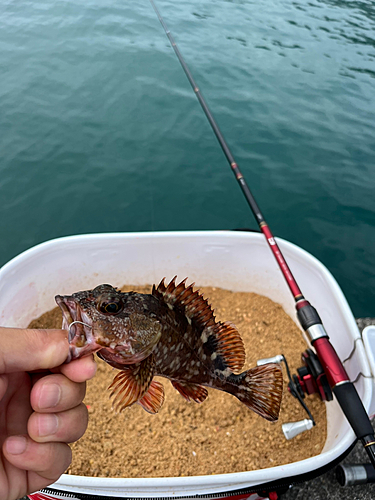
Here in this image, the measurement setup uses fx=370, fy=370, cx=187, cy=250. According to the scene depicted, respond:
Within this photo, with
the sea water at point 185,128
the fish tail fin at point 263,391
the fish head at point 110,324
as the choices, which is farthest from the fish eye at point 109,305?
the sea water at point 185,128

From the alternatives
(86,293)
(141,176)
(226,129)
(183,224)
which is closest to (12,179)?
(141,176)

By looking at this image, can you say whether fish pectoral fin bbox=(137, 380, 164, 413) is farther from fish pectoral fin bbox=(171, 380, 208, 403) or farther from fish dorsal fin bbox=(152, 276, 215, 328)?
fish dorsal fin bbox=(152, 276, 215, 328)

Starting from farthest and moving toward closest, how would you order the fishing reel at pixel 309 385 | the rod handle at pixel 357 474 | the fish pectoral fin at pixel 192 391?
the fishing reel at pixel 309 385 → the rod handle at pixel 357 474 → the fish pectoral fin at pixel 192 391

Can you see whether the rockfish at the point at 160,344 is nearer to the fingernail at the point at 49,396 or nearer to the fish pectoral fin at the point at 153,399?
the fish pectoral fin at the point at 153,399

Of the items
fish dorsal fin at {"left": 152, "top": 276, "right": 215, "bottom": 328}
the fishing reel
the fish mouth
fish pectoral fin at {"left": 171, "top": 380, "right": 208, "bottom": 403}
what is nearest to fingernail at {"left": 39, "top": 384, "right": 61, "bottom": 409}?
the fish mouth

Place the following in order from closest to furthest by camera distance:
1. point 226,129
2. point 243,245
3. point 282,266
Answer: point 282,266, point 243,245, point 226,129

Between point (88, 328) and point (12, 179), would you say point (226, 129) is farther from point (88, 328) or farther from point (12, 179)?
point (88, 328)

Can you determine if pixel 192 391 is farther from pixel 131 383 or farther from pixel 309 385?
pixel 309 385
